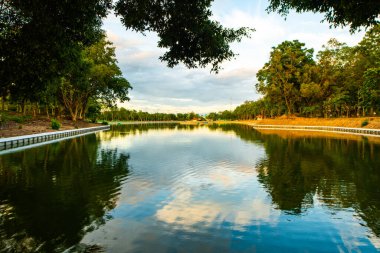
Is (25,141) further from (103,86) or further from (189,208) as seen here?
(103,86)

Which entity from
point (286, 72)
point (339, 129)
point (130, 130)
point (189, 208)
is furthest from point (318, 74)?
point (189, 208)

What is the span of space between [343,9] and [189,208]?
29.1 ft

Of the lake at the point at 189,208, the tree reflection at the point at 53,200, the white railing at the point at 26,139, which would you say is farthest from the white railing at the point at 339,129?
the white railing at the point at 26,139

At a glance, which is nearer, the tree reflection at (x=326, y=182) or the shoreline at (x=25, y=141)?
the tree reflection at (x=326, y=182)

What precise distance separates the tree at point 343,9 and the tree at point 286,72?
52537 millimetres

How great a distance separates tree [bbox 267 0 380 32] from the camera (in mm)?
8812

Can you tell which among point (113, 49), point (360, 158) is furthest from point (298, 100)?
point (360, 158)

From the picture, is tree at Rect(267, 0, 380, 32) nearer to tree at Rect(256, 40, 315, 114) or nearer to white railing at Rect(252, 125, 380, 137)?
white railing at Rect(252, 125, 380, 137)

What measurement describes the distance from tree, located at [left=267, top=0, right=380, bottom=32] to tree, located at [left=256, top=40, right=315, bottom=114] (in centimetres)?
5254

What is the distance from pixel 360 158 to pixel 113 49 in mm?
55749

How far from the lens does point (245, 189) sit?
11172mm

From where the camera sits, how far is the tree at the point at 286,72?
6265 centimetres

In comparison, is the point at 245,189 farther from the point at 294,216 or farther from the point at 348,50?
the point at 348,50

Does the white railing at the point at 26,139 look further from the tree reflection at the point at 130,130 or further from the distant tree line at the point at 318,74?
the distant tree line at the point at 318,74
